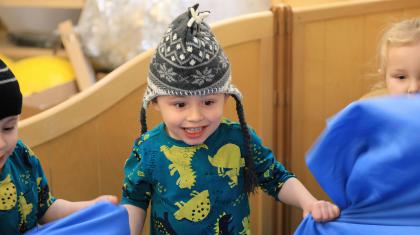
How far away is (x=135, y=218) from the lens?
126cm

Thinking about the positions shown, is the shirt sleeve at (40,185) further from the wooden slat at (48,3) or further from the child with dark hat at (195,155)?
the wooden slat at (48,3)

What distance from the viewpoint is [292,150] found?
1.89 meters

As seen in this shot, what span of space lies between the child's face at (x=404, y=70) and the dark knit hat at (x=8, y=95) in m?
0.81

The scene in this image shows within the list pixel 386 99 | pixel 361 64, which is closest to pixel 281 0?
pixel 361 64

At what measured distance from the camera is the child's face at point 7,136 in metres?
1.00

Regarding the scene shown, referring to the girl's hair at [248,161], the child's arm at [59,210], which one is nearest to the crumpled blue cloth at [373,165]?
the girl's hair at [248,161]

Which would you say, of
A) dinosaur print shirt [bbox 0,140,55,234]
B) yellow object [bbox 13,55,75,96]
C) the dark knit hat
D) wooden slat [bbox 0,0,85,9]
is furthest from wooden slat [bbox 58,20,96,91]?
the dark knit hat

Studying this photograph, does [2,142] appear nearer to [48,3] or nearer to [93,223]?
[93,223]

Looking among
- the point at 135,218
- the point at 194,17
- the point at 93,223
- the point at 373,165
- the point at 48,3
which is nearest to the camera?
the point at 373,165

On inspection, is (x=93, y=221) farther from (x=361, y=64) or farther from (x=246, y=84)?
(x=361, y=64)

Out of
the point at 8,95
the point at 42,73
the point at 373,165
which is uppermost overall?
the point at 8,95

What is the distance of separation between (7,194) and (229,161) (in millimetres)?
441

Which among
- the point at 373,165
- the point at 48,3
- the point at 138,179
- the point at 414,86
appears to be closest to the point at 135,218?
the point at 138,179

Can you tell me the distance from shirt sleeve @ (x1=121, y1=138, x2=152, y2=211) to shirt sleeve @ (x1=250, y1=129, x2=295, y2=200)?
0.75 feet
